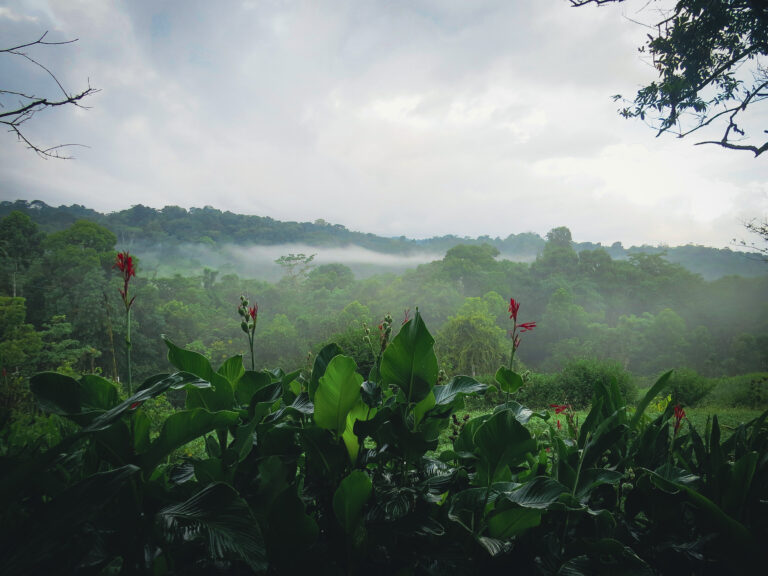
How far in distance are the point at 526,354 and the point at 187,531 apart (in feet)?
50.5

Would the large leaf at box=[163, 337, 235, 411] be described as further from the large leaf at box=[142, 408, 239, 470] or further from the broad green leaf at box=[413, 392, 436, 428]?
the broad green leaf at box=[413, 392, 436, 428]

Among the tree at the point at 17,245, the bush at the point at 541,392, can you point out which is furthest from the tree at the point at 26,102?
the tree at the point at 17,245

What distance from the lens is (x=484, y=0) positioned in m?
4.61

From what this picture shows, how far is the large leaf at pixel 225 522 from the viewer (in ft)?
0.91

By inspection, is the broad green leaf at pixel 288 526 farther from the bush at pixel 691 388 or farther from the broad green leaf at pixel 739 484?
the bush at pixel 691 388

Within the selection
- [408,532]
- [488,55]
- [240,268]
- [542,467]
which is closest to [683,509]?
[542,467]

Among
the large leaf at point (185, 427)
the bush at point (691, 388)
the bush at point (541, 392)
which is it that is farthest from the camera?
the bush at point (541, 392)

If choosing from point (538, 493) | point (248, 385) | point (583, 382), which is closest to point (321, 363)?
point (248, 385)

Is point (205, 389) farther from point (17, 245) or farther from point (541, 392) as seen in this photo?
point (17, 245)

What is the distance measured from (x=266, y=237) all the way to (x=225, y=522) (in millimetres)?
18200

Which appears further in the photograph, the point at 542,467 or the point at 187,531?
the point at 542,467

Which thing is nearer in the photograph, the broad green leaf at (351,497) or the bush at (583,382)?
the broad green leaf at (351,497)

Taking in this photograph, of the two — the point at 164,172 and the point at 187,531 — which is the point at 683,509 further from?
the point at 164,172

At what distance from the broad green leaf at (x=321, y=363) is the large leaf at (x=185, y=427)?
177mm
